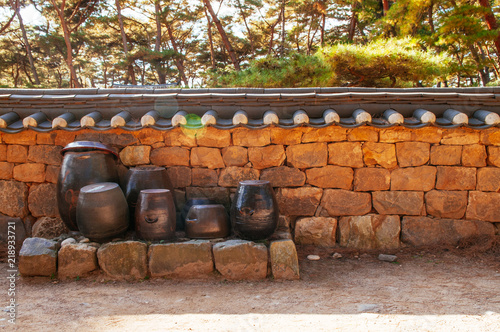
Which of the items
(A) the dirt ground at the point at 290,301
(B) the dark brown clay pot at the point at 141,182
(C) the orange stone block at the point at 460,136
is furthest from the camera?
(C) the orange stone block at the point at 460,136

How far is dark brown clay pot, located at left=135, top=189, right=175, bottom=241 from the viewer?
371 cm

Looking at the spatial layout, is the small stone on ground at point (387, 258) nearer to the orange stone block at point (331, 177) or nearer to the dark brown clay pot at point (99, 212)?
the orange stone block at point (331, 177)

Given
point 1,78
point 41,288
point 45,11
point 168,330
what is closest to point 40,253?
point 41,288

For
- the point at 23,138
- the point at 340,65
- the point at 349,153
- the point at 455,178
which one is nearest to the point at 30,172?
the point at 23,138

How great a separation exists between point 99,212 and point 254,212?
1.61 meters

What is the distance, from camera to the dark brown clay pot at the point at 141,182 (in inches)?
160

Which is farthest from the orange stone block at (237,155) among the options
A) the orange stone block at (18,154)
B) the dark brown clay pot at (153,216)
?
the orange stone block at (18,154)

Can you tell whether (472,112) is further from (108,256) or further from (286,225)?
(108,256)

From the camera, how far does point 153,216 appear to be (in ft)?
12.1

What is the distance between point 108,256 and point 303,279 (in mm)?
2049

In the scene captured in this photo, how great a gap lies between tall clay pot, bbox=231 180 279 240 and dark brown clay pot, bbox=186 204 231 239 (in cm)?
17

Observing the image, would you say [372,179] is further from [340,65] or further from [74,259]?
[340,65]

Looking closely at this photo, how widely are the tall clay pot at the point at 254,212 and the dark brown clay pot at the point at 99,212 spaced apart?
4.13 feet

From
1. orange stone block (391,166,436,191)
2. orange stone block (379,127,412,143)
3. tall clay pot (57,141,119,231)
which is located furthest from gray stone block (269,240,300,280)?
tall clay pot (57,141,119,231)
